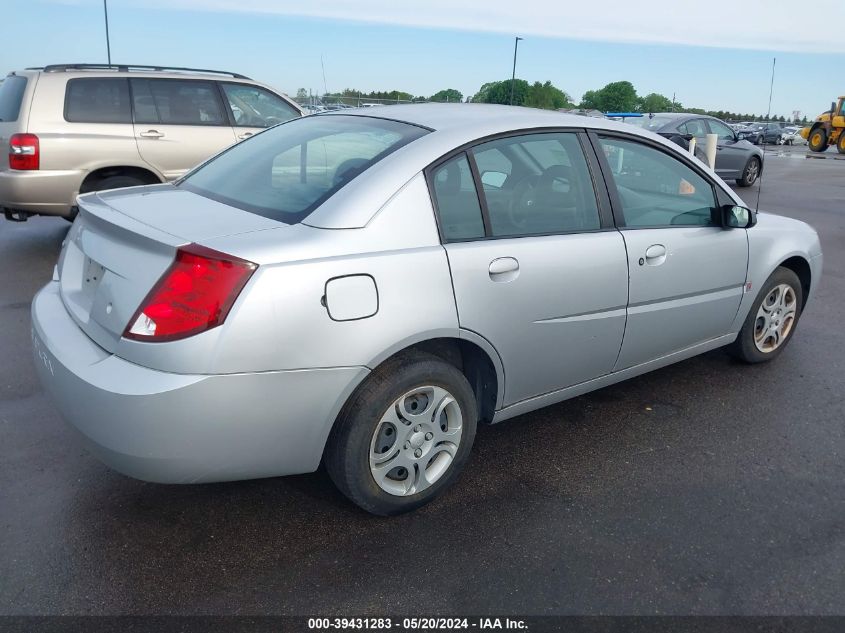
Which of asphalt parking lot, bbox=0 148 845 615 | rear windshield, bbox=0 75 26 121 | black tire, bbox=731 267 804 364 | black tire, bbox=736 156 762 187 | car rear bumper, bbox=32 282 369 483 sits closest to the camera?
car rear bumper, bbox=32 282 369 483

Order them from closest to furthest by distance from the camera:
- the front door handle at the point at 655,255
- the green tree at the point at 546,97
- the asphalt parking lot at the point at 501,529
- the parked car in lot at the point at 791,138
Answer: the asphalt parking lot at the point at 501,529
the front door handle at the point at 655,255
the green tree at the point at 546,97
the parked car in lot at the point at 791,138

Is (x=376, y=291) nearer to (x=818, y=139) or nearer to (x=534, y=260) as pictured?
(x=534, y=260)

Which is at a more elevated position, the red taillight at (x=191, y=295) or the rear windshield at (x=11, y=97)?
the rear windshield at (x=11, y=97)

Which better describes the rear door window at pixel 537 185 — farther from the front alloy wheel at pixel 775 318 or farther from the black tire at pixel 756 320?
the front alloy wheel at pixel 775 318

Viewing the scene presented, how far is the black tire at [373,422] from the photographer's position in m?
2.64

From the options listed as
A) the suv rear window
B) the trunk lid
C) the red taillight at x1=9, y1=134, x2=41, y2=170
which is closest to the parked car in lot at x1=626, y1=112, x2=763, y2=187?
the suv rear window

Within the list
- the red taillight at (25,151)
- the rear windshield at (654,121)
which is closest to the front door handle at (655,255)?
the red taillight at (25,151)

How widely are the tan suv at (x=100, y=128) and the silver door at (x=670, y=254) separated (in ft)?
17.2

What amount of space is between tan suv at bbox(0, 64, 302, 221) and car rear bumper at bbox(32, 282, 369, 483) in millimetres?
4883

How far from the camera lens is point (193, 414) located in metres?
2.33

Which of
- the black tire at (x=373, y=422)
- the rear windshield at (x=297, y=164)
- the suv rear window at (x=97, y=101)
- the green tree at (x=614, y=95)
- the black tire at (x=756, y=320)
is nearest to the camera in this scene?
the black tire at (x=373, y=422)

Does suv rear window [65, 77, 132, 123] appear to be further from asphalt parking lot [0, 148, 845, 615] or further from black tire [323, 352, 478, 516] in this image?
black tire [323, 352, 478, 516]

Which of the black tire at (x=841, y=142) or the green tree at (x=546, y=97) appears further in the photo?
the green tree at (x=546, y=97)

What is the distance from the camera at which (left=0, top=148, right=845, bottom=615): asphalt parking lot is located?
8.08 feet
